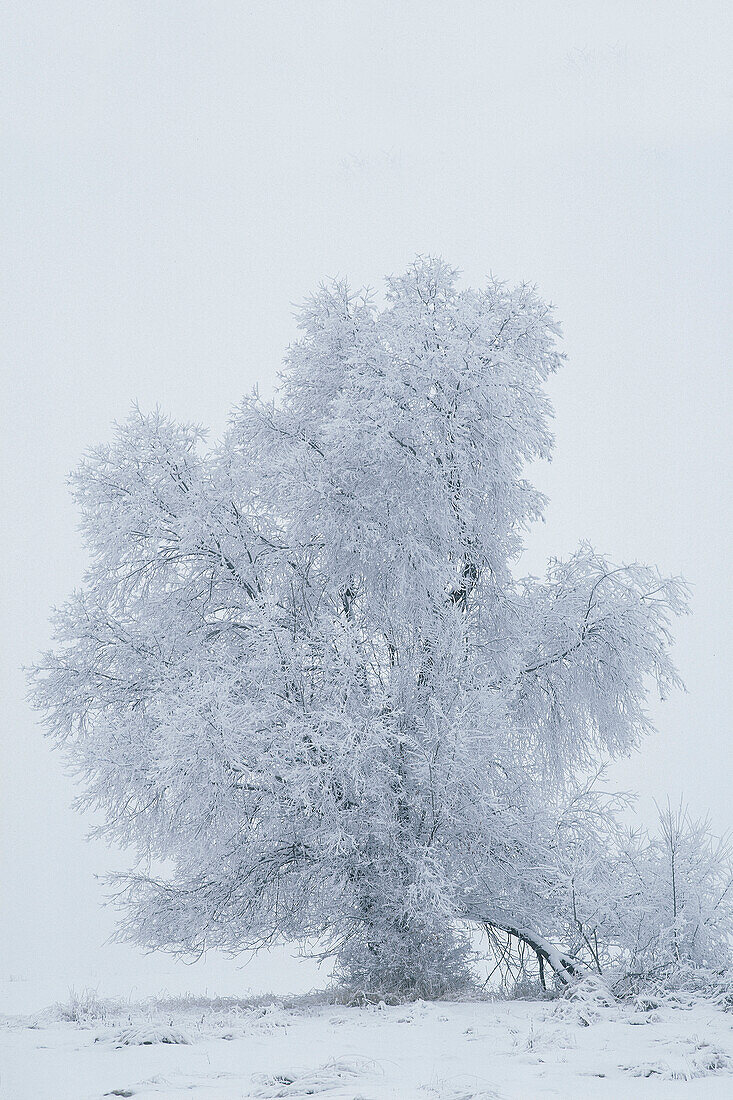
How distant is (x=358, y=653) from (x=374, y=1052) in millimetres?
4209

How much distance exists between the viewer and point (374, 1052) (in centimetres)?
662

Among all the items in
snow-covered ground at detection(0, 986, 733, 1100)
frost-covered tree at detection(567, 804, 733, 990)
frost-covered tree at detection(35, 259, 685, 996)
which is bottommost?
snow-covered ground at detection(0, 986, 733, 1100)

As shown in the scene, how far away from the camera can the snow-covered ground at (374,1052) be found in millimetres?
5473

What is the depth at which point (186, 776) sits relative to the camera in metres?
9.30

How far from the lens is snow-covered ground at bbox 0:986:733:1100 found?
547cm

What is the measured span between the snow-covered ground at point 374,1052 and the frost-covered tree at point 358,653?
1.81 metres

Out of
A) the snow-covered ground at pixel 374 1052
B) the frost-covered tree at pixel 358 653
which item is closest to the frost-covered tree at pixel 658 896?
the frost-covered tree at pixel 358 653

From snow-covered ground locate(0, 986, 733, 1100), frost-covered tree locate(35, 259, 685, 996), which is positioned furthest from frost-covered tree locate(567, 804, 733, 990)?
snow-covered ground locate(0, 986, 733, 1100)

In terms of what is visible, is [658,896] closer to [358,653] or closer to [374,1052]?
[358,653]

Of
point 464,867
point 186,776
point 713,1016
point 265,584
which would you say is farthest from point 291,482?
point 713,1016

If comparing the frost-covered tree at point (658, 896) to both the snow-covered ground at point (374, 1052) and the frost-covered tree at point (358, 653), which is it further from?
the snow-covered ground at point (374, 1052)

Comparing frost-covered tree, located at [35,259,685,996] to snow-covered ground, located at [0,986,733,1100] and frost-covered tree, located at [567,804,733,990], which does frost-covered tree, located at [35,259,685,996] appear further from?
snow-covered ground, located at [0,986,733,1100]

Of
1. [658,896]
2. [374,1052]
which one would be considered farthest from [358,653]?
[658,896]

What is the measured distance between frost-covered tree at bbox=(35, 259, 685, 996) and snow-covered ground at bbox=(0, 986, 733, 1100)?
5.94 feet
